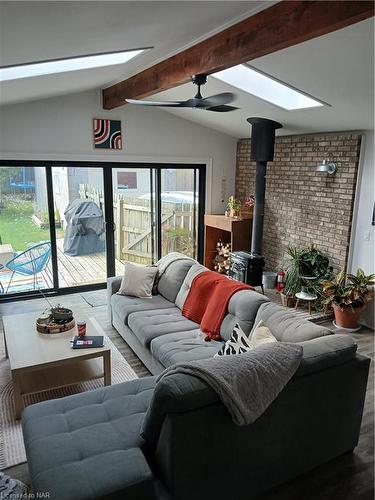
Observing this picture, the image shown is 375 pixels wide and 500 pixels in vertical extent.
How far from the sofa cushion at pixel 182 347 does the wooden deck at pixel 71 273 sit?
298 centimetres

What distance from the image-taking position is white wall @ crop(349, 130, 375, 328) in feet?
14.9

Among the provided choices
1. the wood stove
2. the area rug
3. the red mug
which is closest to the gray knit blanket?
the area rug

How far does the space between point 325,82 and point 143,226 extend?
3.59m

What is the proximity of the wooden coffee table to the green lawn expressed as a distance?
220cm

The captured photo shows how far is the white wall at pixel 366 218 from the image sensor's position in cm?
453

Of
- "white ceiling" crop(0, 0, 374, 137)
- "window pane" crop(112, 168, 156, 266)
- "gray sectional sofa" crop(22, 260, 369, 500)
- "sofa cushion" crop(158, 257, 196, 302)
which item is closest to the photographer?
"gray sectional sofa" crop(22, 260, 369, 500)

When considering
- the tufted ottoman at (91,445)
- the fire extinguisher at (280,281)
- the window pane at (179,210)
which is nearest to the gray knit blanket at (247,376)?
the tufted ottoman at (91,445)

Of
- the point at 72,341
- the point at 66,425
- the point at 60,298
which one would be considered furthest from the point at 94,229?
the point at 66,425

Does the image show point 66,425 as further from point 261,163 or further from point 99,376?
point 261,163

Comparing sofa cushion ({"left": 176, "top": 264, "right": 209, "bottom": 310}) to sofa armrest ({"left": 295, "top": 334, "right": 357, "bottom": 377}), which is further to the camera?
sofa cushion ({"left": 176, "top": 264, "right": 209, "bottom": 310})

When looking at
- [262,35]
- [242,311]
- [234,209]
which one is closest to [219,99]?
[262,35]

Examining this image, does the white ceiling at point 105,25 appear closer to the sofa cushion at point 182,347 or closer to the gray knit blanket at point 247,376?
the gray knit blanket at point 247,376

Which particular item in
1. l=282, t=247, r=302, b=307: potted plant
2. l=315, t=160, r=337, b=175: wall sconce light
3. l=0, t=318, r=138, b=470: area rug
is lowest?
l=0, t=318, r=138, b=470: area rug

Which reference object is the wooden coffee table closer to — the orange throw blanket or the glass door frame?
the orange throw blanket
